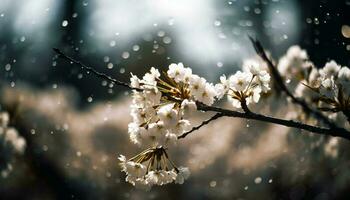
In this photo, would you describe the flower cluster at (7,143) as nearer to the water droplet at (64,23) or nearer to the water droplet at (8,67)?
the water droplet at (8,67)

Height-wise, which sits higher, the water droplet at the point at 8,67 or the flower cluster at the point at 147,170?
the water droplet at the point at 8,67

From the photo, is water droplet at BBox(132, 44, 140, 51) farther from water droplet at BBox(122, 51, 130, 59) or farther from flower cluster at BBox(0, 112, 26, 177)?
flower cluster at BBox(0, 112, 26, 177)

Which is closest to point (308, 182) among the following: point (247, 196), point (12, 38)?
point (247, 196)

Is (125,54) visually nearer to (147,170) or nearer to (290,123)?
(147,170)

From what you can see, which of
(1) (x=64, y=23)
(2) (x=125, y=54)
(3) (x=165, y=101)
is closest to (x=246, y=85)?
(3) (x=165, y=101)

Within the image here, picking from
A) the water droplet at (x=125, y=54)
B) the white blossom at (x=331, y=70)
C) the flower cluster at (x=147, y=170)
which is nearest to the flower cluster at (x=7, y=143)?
the water droplet at (x=125, y=54)

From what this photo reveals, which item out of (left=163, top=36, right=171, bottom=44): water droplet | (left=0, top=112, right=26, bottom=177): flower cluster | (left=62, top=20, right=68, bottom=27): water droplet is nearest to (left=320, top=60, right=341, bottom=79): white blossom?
(left=0, top=112, right=26, bottom=177): flower cluster

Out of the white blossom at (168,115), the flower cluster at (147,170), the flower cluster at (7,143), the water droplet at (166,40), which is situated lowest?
the flower cluster at (147,170)

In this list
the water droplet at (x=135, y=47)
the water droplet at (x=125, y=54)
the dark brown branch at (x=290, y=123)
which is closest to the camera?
the dark brown branch at (x=290, y=123)

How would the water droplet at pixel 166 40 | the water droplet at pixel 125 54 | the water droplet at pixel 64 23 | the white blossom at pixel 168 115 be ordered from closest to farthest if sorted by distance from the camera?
the white blossom at pixel 168 115 → the water droplet at pixel 166 40 → the water droplet at pixel 125 54 → the water droplet at pixel 64 23
